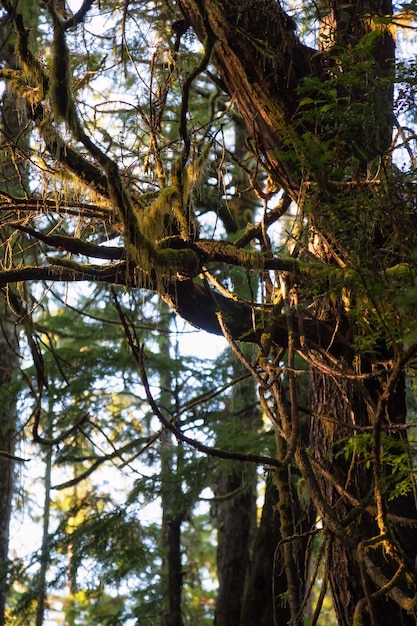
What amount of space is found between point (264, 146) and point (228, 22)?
83 centimetres

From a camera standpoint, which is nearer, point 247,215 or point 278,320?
point 278,320

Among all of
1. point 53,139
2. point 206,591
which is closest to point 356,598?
point 53,139

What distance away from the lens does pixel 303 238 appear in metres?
5.03

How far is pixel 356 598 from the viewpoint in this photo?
4.49 m

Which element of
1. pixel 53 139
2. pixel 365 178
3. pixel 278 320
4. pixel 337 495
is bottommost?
pixel 337 495

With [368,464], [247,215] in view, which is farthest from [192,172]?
[247,215]

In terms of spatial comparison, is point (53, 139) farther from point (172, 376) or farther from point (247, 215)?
point (247, 215)

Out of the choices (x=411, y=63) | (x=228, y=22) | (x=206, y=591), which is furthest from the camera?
(x=206, y=591)

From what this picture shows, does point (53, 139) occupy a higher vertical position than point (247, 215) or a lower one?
lower

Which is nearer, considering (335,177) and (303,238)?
(335,177)

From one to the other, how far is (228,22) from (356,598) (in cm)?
373

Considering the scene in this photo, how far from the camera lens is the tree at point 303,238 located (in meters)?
3.85

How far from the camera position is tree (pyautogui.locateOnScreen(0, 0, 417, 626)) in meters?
3.85

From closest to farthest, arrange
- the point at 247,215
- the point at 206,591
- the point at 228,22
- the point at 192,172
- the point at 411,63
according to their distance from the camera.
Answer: the point at 411,63, the point at 192,172, the point at 228,22, the point at 247,215, the point at 206,591
